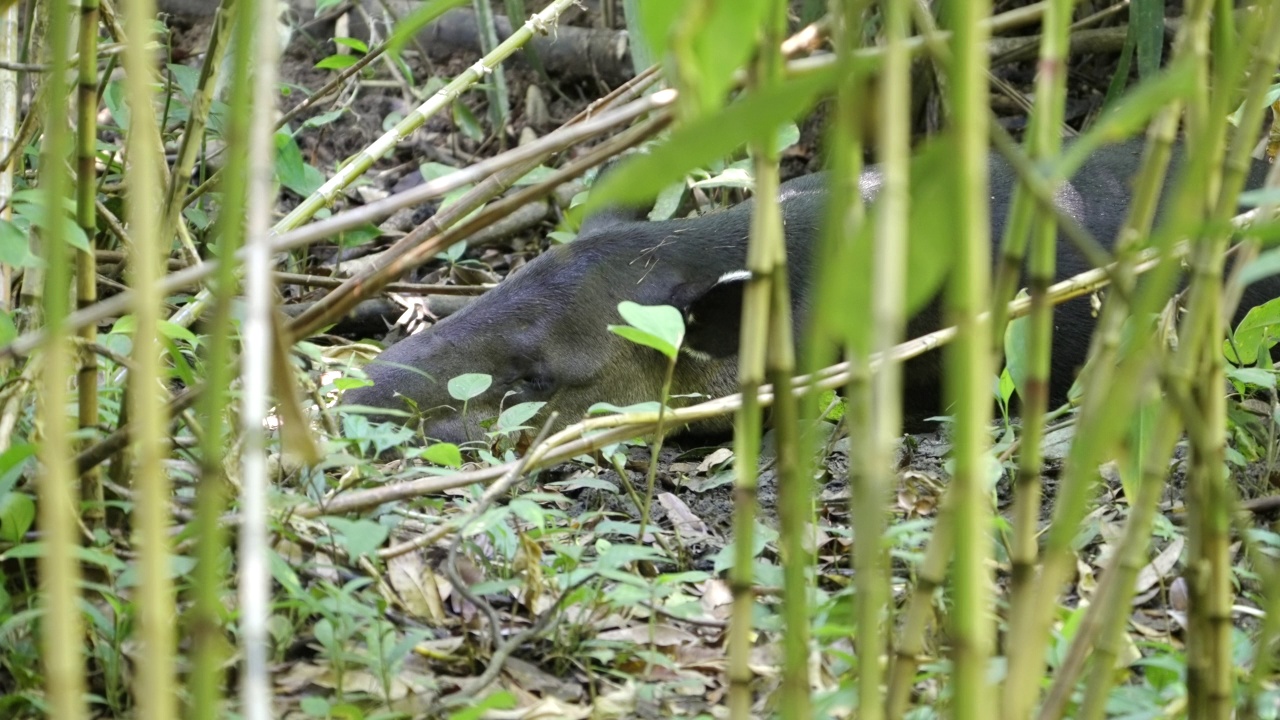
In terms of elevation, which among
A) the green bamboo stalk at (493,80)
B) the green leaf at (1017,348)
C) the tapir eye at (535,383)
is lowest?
the green leaf at (1017,348)

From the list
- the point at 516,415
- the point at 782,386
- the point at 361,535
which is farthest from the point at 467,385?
the point at 782,386

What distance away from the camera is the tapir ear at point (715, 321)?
384 centimetres

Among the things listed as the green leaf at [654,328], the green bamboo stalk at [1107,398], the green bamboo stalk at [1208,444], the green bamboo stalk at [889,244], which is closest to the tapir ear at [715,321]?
the green leaf at [654,328]

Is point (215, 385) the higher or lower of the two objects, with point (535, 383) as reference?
lower

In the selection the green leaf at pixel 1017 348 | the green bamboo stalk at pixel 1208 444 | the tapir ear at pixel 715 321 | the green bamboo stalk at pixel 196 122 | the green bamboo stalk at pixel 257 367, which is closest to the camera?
the green bamboo stalk at pixel 257 367

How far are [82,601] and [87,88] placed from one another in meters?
0.55

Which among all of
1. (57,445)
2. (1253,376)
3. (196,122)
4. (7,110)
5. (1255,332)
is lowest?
(57,445)

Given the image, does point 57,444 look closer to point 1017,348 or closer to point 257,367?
point 257,367

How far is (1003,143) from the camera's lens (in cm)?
92

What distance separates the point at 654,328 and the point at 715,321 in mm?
1962

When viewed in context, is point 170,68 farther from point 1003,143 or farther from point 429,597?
point 1003,143

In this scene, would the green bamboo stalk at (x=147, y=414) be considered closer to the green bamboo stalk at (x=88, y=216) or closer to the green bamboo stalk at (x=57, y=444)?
the green bamboo stalk at (x=57, y=444)

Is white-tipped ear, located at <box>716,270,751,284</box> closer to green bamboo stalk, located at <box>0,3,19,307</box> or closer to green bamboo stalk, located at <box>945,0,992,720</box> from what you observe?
green bamboo stalk, located at <box>0,3,19,307</box>

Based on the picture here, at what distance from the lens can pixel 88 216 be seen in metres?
A: 1.62
